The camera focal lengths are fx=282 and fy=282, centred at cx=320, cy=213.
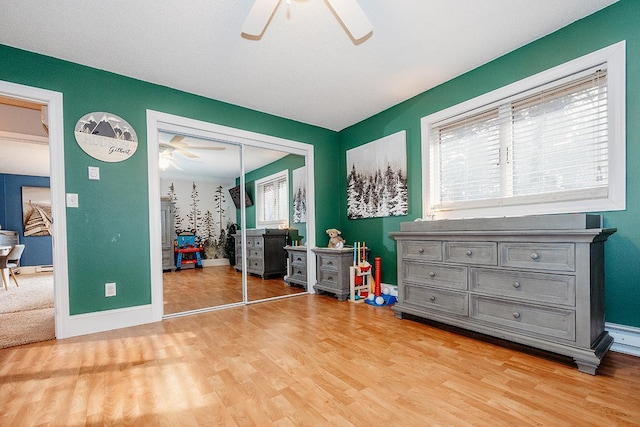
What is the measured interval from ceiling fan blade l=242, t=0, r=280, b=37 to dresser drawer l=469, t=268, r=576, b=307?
94.9 inches

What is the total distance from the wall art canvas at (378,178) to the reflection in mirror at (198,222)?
170 centimetres

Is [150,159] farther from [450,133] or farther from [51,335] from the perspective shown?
[450,133]

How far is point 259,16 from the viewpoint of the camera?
6.00ft

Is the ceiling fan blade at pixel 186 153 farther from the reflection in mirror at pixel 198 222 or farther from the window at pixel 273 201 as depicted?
the window at pixel 273 201

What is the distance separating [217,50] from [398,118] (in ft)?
7.40

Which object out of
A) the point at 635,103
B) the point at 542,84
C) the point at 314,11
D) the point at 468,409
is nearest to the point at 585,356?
the point at 468,409

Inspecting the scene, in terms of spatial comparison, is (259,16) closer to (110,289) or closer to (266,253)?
(110,289)

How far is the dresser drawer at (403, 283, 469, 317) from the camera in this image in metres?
2.38

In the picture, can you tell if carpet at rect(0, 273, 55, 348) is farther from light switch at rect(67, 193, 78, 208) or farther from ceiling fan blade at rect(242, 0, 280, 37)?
ceiling fan blade at rect(242, 0, 280, 37)

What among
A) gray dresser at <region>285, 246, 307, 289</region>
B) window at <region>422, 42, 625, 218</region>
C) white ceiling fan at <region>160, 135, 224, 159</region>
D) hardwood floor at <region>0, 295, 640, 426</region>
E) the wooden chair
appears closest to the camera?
hardwood floor at <region>0, 295, 640, 426</region>

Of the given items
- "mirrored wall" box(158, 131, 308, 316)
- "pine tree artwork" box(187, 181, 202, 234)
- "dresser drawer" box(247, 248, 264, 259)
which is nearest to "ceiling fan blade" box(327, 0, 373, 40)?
"mirrored wall" box(158, 131, 308, 316)

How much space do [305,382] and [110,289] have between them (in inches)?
86.7

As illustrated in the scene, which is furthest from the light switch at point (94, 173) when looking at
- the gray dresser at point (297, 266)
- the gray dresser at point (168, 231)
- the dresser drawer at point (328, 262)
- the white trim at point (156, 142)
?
the dresser drawer at point (328, 262)

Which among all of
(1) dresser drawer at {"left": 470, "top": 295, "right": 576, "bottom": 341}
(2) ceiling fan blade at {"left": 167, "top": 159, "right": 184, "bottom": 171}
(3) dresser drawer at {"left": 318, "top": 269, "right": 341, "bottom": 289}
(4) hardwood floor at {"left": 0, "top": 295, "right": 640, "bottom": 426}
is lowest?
(4) hardwood floor at {"left": 0, "top": 295, "right": 640, "bottom": 426}
